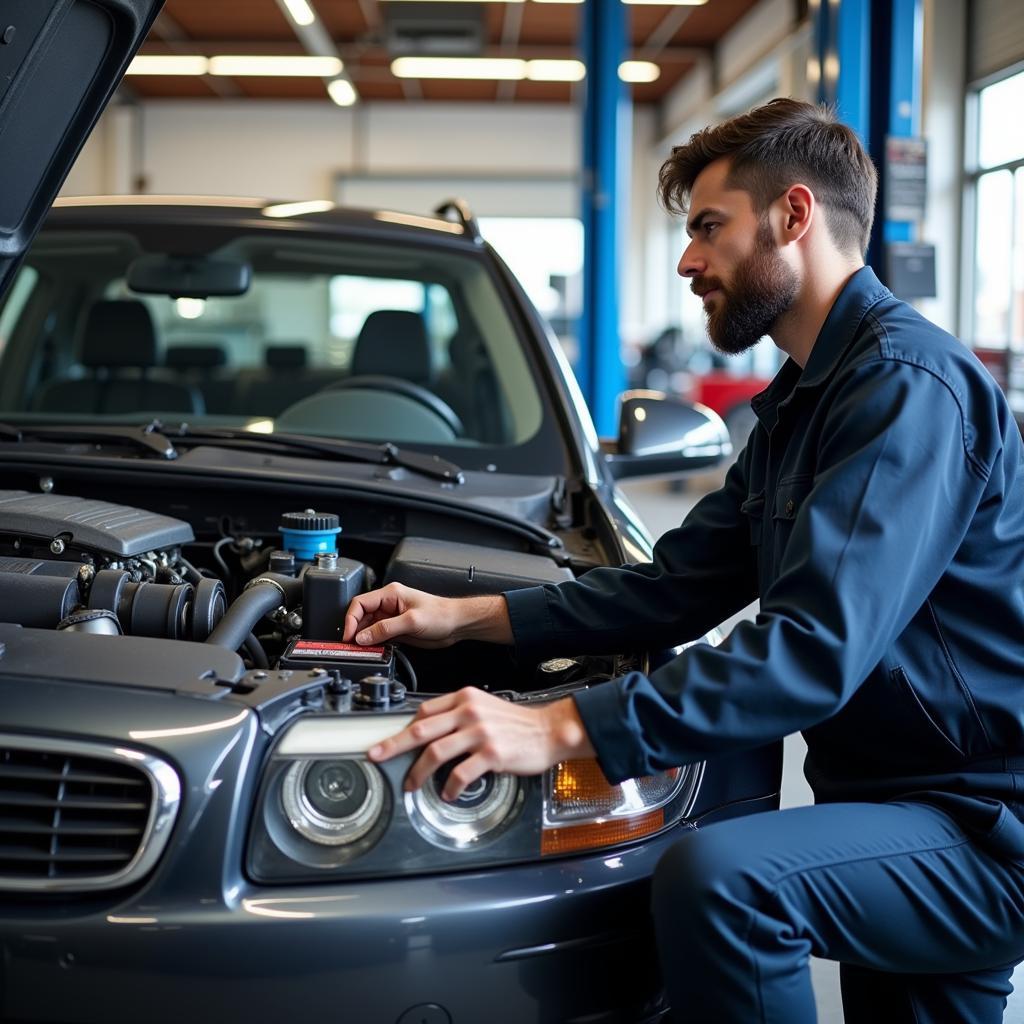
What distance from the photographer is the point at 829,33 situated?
5469mm

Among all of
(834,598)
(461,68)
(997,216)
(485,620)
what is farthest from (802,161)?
(461,68)

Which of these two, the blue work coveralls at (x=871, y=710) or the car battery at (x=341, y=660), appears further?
the car battery at (x=341, y=660)

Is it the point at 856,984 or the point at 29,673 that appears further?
the point at 856,984

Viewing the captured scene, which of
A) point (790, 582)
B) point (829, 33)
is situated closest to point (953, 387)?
point (790, 582)

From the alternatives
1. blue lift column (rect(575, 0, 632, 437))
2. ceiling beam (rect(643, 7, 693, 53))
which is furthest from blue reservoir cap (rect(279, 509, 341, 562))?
ceiling beam (rect(643, 7, 693, 53))

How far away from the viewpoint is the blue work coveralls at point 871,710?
4.11 feet

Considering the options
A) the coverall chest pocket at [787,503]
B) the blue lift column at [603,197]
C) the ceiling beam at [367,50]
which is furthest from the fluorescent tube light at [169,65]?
the coverall chest pocket at [787,503]

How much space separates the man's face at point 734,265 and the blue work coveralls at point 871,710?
8 cm

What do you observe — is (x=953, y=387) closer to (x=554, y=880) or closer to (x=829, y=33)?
(x=554, y=880)

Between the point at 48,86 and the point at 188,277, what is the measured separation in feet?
3.34

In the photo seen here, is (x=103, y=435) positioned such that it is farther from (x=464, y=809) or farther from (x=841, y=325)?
(x=841, y=325)

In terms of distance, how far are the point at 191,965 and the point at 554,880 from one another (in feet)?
1.19

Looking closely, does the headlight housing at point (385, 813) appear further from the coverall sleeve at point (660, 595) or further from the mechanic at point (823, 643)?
the coverall sleeve at point (660, 595)

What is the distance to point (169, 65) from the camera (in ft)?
50.7
